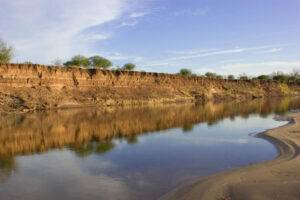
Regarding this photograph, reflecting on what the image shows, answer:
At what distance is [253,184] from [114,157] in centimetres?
616

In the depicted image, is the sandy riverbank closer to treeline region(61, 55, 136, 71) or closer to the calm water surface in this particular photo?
the calm water surface

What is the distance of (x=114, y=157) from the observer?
14.5 meters

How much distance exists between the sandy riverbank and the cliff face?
30.4 meters

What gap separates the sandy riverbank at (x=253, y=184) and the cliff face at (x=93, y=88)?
30.4m

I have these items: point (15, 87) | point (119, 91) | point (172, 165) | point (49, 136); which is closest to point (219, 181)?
point (172, 165)

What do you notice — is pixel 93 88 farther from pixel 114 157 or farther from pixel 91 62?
pixel 114 157

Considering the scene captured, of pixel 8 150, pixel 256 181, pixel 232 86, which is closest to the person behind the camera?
pixel 256 181

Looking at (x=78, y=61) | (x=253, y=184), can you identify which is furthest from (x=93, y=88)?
A: (x=253, y=184)

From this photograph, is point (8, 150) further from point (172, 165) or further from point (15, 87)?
point (15, 87)

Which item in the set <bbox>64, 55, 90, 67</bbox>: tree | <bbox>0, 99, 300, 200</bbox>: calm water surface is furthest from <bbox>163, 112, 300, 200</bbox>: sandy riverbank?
<bbox>64, 55, 90, 67</bbox>: tree

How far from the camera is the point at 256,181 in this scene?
10031 millimetres

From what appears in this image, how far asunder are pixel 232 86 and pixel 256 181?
67726 mm

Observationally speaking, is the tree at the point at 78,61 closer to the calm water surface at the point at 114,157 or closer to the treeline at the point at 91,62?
the treeline at the point at 91,62

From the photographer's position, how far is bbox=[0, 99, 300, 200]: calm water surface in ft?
33.6
